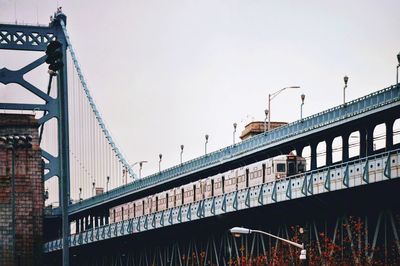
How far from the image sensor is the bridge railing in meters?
75.2

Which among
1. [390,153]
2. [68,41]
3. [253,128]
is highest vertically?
[68,41]

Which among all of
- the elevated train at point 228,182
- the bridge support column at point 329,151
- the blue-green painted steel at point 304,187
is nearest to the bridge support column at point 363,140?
the elevated train at point 228,182

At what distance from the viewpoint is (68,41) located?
507 feet

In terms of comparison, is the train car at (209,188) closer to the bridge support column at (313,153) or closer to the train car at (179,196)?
the train car at (179,196)

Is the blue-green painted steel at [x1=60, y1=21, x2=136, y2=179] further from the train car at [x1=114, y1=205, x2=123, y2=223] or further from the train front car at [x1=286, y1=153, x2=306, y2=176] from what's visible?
the train front car at [x1=286, y1=153, x2=306, y2=176]

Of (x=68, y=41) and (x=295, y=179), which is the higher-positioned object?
(x=68, y=41)

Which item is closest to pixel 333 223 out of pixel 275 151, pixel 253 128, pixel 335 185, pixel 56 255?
pixel 335 185

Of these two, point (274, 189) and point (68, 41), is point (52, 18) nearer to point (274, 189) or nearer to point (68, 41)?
point (68, 41)

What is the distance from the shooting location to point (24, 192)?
142 metres

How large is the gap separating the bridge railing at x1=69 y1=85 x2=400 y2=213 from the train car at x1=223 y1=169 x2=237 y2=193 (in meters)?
4.25

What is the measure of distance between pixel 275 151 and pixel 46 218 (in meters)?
52.6

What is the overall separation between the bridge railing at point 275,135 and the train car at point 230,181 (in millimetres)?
4247

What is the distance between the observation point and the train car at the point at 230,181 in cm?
9206

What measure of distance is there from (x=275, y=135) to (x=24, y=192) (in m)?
54.8
